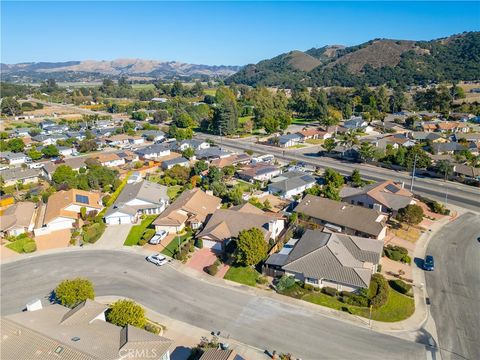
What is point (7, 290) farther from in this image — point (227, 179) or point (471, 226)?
point (471, 226)

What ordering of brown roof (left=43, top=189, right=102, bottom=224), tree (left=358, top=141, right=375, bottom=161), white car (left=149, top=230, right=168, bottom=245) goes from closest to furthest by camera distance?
white car (left=149, top=230, right=168, bottom=245) → brown roof (left=43, top=189, right=102, bottom=224) → tree (left=358, top=141, right=375, bottom=161)

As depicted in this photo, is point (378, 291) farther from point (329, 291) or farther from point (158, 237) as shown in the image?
point (158, 237)

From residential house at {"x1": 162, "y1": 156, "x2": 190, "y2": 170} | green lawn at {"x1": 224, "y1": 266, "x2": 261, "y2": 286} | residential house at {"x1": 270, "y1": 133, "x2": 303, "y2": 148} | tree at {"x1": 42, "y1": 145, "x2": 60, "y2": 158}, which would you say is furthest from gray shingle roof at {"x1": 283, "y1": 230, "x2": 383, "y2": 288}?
tree at {"x1": 42, "y1": 145, "x2": 60, "y2": 158}

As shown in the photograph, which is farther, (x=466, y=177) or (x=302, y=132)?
(x=302, y=132)

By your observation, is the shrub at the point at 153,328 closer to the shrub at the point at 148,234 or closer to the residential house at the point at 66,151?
the shrub at the point at 148,234

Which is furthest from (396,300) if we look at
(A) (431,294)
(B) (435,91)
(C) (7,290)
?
(B) (435,91)

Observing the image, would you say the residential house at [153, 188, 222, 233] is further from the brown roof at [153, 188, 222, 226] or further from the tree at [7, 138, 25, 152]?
the tree at [7, 138, 25, 152]

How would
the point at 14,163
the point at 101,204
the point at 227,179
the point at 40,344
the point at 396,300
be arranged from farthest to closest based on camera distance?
the point at 14,163, the point at 227,179, the point at 101,204, the point at 396,300, the point at 40,344
